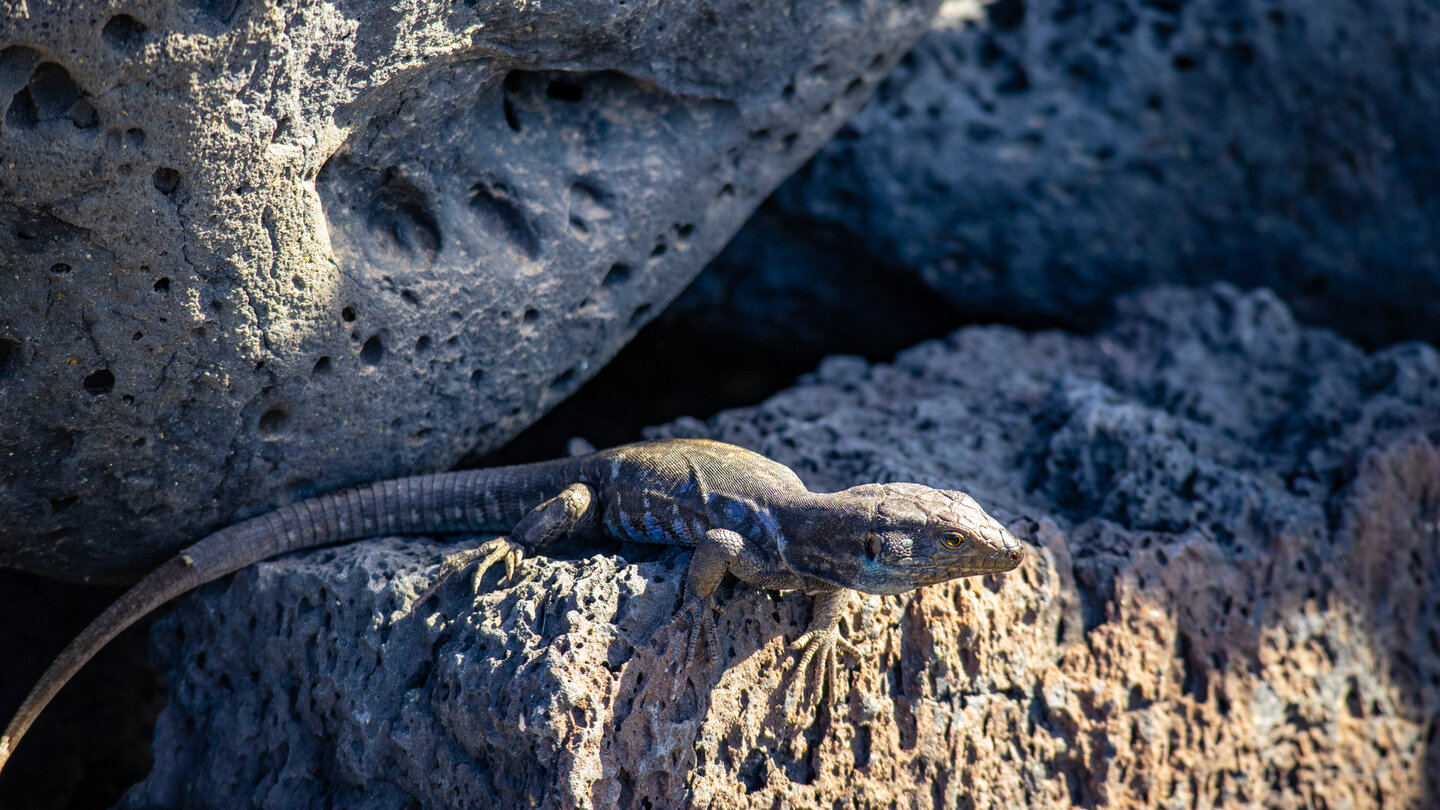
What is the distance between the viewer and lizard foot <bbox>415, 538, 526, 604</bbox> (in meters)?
3.43

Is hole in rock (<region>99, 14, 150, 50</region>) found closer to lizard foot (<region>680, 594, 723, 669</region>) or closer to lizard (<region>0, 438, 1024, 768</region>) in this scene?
lizard (<region>0, 438, 1024, 768</region>)

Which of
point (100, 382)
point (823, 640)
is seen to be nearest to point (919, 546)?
point (823, 640)

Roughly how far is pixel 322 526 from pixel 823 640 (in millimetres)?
1793

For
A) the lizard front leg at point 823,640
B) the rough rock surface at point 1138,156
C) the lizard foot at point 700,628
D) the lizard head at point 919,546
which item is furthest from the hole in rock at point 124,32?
the rough rock surface at point 1138,156

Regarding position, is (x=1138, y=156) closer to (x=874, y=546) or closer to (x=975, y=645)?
(x=975, y=645)

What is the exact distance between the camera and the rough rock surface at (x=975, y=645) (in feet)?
10.3

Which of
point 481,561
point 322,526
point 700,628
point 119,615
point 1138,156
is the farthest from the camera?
point 1138,156

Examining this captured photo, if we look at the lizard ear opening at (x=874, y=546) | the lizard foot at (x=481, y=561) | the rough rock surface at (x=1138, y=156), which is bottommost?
the lizard foot at (x=481, y=561)

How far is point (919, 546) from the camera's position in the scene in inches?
127

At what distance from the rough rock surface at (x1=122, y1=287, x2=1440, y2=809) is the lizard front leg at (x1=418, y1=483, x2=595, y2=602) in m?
0.10

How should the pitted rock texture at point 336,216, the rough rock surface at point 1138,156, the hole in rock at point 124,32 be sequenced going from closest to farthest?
the hole in rock at point 124,32 < the pitted rock texture at point 336,216 < the rough rock surface at point 1138,156

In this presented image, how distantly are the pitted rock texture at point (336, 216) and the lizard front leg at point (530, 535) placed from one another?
62 cm

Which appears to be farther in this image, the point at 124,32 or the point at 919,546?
the point at 919,546

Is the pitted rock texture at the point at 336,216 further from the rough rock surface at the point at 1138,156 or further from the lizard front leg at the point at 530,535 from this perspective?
the rough rock surface at the point at 1138,156
